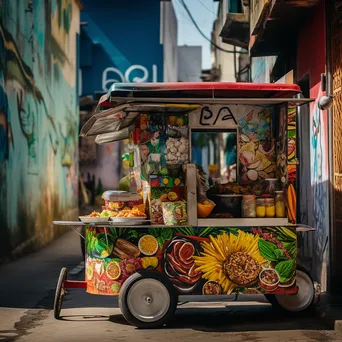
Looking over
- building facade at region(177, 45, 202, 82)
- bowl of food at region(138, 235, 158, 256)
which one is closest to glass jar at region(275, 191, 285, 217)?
bowl of food at region(138, 235, 158, 256)

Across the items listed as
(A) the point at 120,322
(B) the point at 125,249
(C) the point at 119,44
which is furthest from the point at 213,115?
(C) the point at 119,44

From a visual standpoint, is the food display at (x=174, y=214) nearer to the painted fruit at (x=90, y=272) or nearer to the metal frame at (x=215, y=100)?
the painted fruit at (x=90, y=272)

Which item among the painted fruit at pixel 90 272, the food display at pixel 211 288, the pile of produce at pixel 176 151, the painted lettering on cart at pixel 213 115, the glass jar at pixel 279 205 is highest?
the painted lettering on cart at pixel 213 115

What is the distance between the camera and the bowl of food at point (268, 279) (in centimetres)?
982

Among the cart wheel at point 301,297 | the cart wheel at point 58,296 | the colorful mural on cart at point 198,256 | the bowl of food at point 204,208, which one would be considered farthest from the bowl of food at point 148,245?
the cart wheel at point 301,297

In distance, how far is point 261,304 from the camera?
11.5 m

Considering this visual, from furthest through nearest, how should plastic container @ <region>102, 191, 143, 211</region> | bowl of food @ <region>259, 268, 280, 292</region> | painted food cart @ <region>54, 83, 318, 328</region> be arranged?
plastic container @ <region>102, 191, 143, 211</region>
bowl of food @ <region>259, 268, 280, 292</region>
painted food cart @ <region>54, 83, 318, 328</region>

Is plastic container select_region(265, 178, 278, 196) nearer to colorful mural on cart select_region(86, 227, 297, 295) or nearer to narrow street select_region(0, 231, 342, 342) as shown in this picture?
colorful mural on cart select_region(86, 227, 297, 295)

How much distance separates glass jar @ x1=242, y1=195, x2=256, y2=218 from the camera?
9922 mm

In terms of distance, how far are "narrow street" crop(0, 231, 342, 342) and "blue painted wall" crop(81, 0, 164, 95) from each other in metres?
24.8

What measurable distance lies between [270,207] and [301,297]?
119 cm

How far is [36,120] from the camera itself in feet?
67.8

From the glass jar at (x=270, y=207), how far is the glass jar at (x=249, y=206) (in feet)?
0.53

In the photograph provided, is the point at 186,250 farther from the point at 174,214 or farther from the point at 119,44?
the point at 119,44
